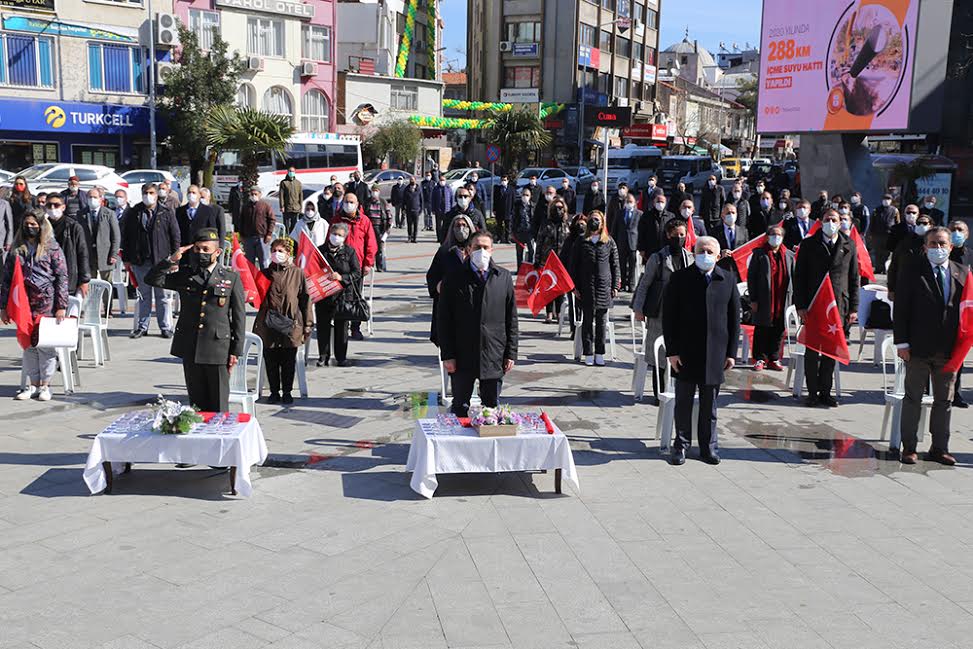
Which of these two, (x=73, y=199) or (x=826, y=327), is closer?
(x=826, y=327)

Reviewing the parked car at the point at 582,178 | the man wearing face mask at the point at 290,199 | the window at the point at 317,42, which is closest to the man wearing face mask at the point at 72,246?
the man wearing face mask at the point at 290,199

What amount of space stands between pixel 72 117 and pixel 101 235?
2634 centimetres

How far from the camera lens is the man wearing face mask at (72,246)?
1146 centimetres

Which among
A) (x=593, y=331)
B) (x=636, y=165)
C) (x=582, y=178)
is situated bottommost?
(x=593, y=331)

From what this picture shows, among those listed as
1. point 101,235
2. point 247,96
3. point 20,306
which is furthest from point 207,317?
point 247,96

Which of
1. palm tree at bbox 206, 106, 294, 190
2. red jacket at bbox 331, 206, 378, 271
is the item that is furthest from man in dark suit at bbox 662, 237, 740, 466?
palm tree at bbox 206, 106, 294, 190

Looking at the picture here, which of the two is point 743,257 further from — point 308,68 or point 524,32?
point 524,32

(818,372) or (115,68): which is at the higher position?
(115,68)

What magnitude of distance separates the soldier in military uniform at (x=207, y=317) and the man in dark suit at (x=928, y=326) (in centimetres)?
538

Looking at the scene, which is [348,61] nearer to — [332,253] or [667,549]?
[332,253]

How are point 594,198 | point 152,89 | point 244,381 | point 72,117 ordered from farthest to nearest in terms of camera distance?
point 152,89
point 72,117
point 594,198
point 244,381

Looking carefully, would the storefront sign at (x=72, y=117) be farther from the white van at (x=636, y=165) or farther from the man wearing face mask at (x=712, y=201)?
the man wearing face mask at (x=712, y=201)

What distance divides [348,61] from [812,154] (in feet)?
95.6

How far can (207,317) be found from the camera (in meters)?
8.00
